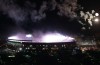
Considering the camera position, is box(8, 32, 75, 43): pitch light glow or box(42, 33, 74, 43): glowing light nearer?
box(8, 32, 75, 43): pitch light glow

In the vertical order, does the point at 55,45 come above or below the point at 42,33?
below

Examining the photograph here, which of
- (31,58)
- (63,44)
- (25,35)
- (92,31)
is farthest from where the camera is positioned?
(25,35)

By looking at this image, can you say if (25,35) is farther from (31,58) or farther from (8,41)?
(31,58)

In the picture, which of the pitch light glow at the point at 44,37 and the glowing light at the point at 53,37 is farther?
the glowing light at the point at 53,37

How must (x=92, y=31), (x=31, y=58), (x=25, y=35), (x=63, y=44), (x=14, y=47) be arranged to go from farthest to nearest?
(x=25, y=35) → (x=92, y=31) → (x=63, y=44) → (x=14, y=47) → (x=31, y=58)

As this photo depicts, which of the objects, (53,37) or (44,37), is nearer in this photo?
(53,37)

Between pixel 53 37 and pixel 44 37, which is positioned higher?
pixel 44 37

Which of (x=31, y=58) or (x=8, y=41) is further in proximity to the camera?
(x=8, y=41)

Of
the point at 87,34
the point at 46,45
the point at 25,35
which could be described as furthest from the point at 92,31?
the point at 25,35

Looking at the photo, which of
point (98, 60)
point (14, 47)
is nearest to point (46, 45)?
point (14, 47)

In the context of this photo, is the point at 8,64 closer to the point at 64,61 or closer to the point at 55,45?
the point at 64,61
